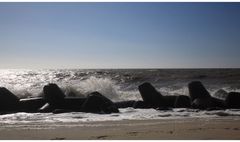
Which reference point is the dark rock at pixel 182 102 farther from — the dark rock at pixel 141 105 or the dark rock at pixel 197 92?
the dark rock at pixel 141 105

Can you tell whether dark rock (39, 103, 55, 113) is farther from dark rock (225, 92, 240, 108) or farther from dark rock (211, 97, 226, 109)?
dark rock (225, 92, 240, 108)

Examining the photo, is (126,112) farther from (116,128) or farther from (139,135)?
(139,135)

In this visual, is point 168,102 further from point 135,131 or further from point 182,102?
point 135,131

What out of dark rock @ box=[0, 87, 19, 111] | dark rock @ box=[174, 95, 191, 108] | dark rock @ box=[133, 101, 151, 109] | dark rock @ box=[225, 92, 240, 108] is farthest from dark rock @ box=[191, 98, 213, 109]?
dark rock @ box=[0, 87, 19, 111]

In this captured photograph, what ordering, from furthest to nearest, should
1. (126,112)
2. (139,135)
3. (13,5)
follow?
(126,112) < (13,5) < (139,135)

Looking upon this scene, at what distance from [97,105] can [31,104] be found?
75.9 inches

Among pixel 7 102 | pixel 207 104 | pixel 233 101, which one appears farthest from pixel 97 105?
pixel 233 101

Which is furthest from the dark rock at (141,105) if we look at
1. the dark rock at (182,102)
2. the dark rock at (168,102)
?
the dark rock at (182,102)

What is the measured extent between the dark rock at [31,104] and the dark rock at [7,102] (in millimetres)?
166

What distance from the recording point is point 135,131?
6.47 metres

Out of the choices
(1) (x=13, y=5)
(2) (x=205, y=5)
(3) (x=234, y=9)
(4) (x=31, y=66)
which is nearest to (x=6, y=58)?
(4) (x=31, y=66)

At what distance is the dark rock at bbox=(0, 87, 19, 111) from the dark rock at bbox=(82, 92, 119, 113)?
78.6 inches

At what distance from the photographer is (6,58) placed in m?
7.99

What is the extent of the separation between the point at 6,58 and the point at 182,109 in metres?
5.00
